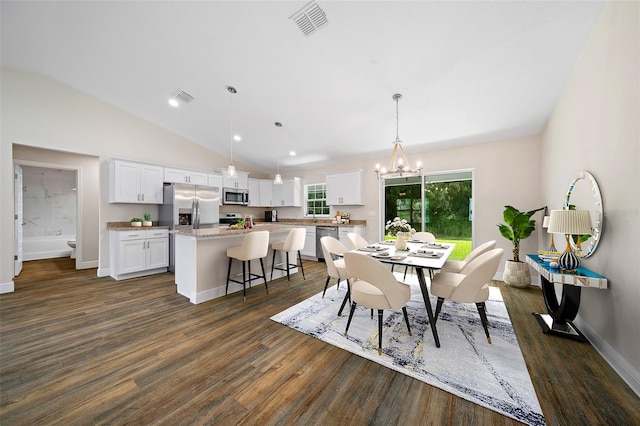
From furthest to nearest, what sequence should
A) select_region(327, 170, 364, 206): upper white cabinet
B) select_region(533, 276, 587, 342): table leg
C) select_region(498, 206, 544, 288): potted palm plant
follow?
select_region(327, 170, 364, 206): upper white cabinet, select_region(498, 206, 544, 288): potted palm plant, select_region(533, 276, 587, 342): table leg

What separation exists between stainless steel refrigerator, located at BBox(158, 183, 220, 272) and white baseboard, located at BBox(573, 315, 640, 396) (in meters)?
5.96

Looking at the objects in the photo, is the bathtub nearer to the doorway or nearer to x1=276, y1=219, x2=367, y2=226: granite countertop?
the doorway

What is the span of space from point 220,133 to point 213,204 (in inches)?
63.6

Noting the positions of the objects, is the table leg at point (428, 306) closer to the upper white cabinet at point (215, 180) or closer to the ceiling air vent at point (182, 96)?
the ceiling air vent at point (182, 96)

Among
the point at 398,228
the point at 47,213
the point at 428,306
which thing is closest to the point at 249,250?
the point at 398,228

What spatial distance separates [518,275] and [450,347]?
2574 mm

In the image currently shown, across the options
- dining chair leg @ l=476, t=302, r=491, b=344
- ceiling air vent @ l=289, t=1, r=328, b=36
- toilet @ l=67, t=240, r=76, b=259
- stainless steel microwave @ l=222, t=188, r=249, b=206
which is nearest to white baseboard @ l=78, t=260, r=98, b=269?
toilet @ l=67, t=240, r=76, b=259

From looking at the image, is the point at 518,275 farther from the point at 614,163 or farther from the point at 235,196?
the point at 235,196

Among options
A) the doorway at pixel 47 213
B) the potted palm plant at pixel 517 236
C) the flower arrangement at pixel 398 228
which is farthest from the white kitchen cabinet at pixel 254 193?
the potted palm plant at pixel 517 236

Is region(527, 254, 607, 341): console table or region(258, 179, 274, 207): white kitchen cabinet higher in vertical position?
region(258, 179, 274, 207): white kitchen cabinet

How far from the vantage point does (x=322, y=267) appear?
209 inches

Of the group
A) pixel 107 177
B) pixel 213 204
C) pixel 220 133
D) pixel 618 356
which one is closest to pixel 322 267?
pixel 213 204

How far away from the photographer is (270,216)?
746 cm

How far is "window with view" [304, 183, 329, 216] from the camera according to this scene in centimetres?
659
